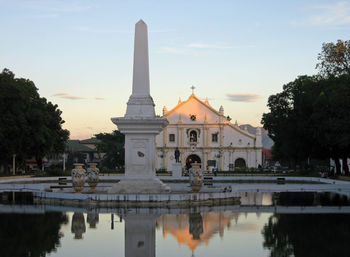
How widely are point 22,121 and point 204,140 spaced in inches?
1545

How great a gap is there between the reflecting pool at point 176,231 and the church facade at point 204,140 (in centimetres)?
6139

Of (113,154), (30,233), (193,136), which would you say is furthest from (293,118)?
(30,233)

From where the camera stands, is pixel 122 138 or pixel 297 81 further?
pixel 122 138

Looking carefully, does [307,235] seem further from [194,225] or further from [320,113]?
[320,113]

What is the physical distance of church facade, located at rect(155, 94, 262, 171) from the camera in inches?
3243

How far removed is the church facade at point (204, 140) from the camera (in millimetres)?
82375

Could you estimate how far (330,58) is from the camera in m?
43.7

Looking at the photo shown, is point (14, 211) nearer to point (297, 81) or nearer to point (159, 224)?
point (159, 224)

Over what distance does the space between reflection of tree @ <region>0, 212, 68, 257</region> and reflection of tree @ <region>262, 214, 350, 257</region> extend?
5000mm

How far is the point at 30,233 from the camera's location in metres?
14.1

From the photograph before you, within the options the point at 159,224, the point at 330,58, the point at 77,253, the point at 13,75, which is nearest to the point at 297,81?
the point at 330,58

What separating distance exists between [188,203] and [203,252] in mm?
9528

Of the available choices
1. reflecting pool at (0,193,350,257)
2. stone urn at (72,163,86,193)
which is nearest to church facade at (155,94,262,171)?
stone urn at (72,163,86,193)

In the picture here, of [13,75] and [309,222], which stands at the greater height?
[13,75]
